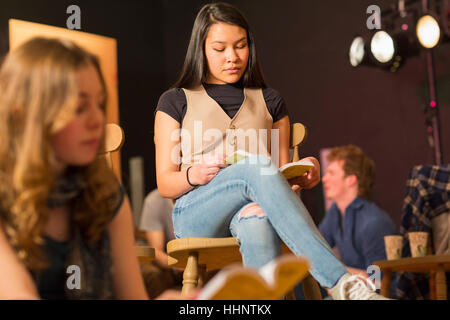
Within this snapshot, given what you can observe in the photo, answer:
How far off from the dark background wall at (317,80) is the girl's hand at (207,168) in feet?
5.42

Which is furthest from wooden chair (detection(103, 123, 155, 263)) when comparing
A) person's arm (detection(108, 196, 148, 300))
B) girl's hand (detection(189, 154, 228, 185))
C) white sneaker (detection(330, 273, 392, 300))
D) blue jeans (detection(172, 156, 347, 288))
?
person's arm (detection(108, 196, 148, 300))

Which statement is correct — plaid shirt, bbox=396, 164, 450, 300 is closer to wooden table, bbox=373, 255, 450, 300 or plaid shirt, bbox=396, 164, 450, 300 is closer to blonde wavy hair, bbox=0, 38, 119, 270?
wooden table, bbox=373, 255, 450, 300

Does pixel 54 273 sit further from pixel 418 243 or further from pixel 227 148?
pixel 418 243

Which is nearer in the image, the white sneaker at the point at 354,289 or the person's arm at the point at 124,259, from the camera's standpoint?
the person's arm at the point at 124,259

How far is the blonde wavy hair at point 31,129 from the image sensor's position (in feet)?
2.43

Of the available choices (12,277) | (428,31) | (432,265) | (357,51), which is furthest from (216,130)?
(357,51)

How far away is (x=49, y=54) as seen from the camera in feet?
2.52

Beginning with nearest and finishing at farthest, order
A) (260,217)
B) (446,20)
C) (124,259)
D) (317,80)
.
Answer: (124,259) < (260,217) < (446,20) < (317,80)

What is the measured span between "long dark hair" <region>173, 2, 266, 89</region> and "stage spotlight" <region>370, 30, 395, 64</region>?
163 cm

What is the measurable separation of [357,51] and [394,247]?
127 cm

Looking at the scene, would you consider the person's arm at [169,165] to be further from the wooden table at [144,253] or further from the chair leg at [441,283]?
the chair leg at [441,283]

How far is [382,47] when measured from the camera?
3131mm

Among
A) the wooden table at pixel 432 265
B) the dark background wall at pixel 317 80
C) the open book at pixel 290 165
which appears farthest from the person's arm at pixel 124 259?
the dark background wall at pixel 317 80

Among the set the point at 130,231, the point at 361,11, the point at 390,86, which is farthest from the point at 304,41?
the point at 130,231
